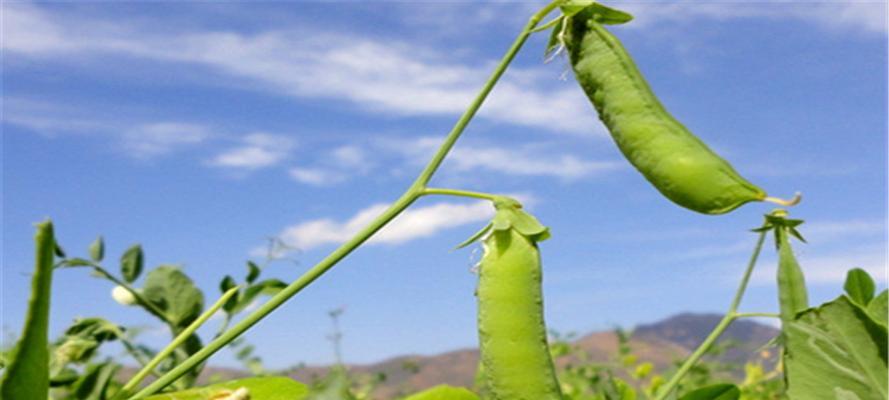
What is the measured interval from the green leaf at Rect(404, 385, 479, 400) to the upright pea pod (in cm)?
33

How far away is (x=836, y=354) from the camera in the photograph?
1032 millimetres

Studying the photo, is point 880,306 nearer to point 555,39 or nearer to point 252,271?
point 555,39

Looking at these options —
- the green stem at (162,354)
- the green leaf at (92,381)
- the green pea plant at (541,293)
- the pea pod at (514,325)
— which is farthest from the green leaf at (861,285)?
the green leaf at (92,381)

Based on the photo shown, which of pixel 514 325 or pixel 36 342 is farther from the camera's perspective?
pixel 514 325

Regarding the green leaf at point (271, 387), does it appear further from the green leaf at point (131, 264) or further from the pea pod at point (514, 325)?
the green leaf at point (131, 264)

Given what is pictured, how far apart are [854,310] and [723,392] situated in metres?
0.31

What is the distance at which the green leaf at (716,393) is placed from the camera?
128 centimetres

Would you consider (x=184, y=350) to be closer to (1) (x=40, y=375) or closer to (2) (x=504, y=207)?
(2) (x=504, y=207)

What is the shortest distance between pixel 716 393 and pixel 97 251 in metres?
1.64

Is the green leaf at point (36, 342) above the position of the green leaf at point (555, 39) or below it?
below

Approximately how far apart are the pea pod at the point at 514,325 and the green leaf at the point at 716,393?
215 millimetres

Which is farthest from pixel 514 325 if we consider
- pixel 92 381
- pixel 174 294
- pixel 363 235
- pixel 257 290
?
pixel 174 294

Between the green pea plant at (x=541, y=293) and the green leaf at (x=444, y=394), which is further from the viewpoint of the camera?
the green leaf at (x=444, y=394)

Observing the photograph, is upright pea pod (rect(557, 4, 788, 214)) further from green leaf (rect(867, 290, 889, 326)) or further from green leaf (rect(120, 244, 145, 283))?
green leaf (rect(120, 244, 145, 283))
